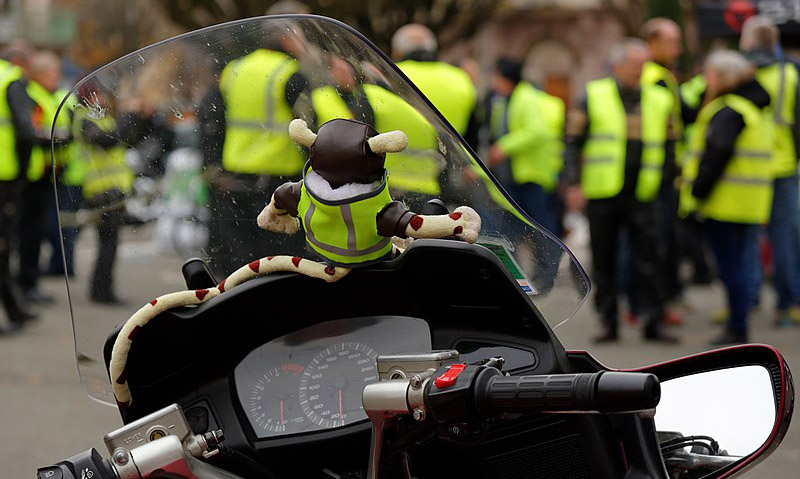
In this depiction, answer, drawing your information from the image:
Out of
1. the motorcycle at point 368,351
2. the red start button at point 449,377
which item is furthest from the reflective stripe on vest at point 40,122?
the red start button at point 449,377

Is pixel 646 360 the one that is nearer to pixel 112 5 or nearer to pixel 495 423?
pixel 495 423

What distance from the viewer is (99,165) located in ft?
7.96

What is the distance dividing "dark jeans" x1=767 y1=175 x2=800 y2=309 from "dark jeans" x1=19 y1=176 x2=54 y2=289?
583 cm

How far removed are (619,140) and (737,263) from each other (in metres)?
1.08

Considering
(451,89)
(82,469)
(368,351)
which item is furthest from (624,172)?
(82,469)

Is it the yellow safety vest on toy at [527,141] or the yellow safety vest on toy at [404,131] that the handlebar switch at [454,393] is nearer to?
the yellow safety vest on toy at [404,131]

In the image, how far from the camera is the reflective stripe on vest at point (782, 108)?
7973 millimetres

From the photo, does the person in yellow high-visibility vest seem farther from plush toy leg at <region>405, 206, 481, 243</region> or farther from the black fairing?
plush toy leg at <region>405, 206, 481, 243</region>

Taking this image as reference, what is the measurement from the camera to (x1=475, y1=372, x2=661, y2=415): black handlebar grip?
1648 millimetres

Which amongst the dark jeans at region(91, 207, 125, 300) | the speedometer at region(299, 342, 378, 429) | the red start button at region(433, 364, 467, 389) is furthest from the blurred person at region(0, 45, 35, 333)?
the red start button at region(433, 364, 467, 389)

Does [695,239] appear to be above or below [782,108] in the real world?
below

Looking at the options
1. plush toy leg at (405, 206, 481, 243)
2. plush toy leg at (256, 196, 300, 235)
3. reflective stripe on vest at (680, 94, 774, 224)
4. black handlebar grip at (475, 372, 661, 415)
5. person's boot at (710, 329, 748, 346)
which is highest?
plush toy leg at (256, 196, 300, 235)

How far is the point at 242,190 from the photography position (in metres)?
2.47

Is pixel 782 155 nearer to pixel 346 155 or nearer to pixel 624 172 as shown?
pixel 624 172
